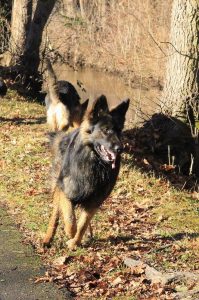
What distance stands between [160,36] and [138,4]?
2.35 meters

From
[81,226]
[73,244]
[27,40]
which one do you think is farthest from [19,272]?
[27,40]

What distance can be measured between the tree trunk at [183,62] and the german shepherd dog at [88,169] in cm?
560

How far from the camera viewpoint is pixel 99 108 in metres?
5.88

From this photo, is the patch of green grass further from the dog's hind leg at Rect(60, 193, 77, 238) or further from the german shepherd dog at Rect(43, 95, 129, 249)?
the german shepherd dog at Rect(43, 95, 129, 249)

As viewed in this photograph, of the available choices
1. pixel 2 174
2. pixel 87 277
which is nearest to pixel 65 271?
pixel 87 277

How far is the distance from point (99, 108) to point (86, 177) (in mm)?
812

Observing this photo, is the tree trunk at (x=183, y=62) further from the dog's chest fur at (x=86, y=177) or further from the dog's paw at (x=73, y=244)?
the dog's paw at (x=73, y=244)

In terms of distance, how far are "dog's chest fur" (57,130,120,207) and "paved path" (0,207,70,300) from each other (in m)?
0.86

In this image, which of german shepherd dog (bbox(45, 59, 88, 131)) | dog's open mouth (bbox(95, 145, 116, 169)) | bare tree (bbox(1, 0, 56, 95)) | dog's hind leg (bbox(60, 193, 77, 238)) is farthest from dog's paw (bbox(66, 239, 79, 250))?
bare tree (bbox(1, 0, 56, 95))

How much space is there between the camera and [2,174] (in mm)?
9383

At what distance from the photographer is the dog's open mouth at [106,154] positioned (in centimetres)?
578

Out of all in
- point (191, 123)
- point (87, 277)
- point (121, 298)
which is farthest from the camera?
point (191, 123)

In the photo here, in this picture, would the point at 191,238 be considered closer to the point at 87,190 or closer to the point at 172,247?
the point at 172,247

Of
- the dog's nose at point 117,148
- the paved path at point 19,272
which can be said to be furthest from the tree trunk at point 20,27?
the dog's nose at point 117,148
